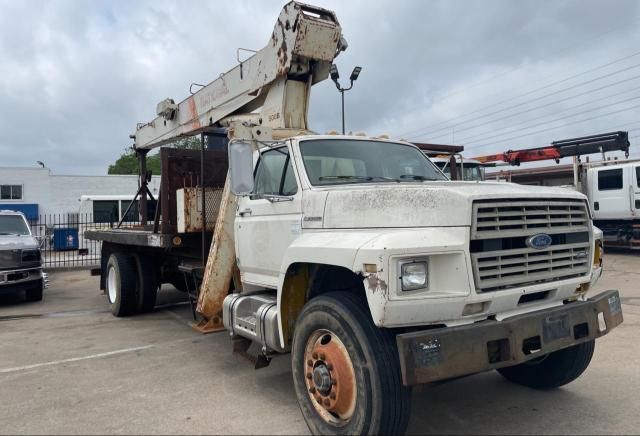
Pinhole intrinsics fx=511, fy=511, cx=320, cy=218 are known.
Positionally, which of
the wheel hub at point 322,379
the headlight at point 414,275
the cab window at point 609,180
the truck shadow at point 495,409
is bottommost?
the truck shadow at point 495,409

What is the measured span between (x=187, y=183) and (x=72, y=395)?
3.04 meters

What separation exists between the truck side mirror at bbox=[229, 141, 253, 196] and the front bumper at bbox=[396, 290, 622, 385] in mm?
1788

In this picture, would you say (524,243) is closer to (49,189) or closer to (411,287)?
(411,287)

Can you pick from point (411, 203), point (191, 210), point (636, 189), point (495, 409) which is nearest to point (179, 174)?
point (191, 210)

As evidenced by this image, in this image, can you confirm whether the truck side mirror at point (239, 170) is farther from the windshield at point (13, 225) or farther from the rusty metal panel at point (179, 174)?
the windshield at point (13, 225)

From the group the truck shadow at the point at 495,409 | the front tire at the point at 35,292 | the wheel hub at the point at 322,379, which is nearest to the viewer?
the wheel hub at the point at 322,379

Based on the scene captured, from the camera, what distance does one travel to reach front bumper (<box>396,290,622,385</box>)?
285 cm

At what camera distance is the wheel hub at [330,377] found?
325 cm

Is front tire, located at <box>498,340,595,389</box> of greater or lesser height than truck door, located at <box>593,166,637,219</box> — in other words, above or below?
below

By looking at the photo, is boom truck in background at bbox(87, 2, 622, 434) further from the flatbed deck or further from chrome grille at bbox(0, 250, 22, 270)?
chrome grille at bbox(0, 250, 22, 270)

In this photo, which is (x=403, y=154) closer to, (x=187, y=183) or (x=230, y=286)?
(x=230, y=286)

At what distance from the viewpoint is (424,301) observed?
295 centimetres

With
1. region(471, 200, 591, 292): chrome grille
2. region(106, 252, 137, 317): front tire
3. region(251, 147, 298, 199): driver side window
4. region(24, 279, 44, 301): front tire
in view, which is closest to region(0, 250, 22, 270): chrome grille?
region(24, 279, 44, 301): front tire

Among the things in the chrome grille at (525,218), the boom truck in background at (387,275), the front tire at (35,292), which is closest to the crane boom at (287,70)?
the boom truck in background at (387,275)
